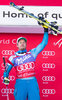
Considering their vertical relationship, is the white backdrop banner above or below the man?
above

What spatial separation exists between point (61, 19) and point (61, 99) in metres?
1.35

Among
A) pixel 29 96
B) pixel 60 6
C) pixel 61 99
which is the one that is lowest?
pixel 61 99

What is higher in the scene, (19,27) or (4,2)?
(4,2)

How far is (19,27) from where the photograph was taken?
10.8 ft

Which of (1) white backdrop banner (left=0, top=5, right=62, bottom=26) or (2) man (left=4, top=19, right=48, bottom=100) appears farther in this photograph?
(1) white backdrop banner (left=0, top=5, right=62, bottom=26)

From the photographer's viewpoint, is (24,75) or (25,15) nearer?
(24,75)

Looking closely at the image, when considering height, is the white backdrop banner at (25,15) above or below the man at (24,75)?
above

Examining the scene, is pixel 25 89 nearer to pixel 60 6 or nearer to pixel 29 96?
pixel 29 96

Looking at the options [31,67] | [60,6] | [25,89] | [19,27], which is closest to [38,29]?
[19,27]

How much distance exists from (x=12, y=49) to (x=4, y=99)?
86 centimetres

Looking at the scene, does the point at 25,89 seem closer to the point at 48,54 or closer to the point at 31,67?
the point at 31,67

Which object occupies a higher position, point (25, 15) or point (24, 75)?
point (25, 15)

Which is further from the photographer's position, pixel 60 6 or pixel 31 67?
pixel 60 6

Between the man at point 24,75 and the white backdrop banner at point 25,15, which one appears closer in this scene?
the man at point 24,75
